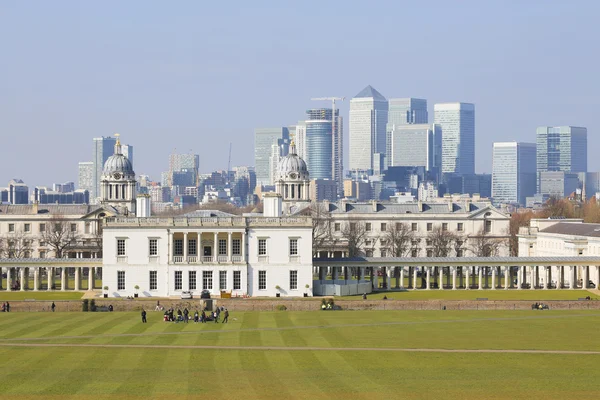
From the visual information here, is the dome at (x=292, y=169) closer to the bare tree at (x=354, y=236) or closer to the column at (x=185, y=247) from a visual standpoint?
the bare tree at (x=354, y=236)

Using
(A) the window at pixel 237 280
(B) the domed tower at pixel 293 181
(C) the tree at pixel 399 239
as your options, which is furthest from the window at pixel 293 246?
(B) the domed tower at pixel 293 181

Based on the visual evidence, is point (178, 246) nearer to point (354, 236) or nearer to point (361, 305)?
point (361, 305)

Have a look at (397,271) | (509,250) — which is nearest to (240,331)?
(397,271)

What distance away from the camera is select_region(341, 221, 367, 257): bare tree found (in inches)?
6048

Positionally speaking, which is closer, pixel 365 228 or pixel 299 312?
pixel 299 312

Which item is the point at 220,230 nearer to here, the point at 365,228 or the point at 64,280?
the point at 64,280

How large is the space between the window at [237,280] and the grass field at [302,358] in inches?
956

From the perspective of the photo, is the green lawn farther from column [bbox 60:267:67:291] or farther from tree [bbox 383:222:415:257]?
tree [bbox 383:222:415:257]

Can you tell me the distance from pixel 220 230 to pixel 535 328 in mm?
39363

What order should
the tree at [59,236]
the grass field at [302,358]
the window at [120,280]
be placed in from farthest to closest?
the tree at [59,236]
the window at [120,280]
the grass field at [302,358]

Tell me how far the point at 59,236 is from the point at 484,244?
4846 cm

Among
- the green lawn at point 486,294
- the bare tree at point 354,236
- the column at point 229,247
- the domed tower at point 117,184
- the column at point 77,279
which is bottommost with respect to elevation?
the green lawn at point 486,294

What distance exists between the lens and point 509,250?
16562 centimetres

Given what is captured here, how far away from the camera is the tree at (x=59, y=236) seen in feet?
493
